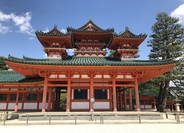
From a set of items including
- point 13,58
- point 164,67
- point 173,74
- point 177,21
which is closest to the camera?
point 13,58

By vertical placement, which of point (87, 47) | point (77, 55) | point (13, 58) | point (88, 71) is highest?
point (87, 47)

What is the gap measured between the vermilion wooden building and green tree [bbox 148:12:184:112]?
13.2m

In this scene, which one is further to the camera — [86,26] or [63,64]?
[86,26]

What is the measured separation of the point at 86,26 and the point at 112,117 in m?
13.6

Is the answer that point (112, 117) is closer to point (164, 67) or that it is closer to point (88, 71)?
point (88, 71)

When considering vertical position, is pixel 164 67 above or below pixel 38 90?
above

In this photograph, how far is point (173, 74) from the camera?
85.9 feet

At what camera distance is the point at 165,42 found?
96.5 ft

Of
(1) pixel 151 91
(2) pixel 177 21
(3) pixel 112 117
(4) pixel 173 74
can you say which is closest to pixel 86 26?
(3) pixel 112 117

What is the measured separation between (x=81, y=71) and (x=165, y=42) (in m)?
23.7
